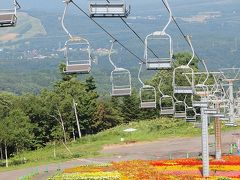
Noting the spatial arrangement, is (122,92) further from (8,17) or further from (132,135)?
(132,135)

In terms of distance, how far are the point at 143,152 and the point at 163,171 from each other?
22.6m

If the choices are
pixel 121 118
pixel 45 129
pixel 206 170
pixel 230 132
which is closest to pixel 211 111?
pixel 206 170

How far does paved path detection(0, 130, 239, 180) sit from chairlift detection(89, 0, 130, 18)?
3222cm

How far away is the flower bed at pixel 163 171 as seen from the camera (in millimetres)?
37094

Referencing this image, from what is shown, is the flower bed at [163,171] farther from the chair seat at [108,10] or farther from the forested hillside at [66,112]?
the forested hillside at [66,112]

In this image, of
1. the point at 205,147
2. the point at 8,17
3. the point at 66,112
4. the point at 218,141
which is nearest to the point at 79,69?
the point at 8,17

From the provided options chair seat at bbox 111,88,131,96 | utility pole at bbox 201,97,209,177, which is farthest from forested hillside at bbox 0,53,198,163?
chair seat at bbox 111,88,131,96

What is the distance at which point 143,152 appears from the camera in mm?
62969

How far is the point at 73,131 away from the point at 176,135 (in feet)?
67.7

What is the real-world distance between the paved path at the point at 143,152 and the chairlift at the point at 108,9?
1268 inches

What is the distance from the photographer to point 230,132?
74438mm

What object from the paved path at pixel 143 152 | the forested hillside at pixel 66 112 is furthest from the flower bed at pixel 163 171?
the forested hillside at pixel 66 112

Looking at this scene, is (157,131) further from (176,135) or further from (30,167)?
(30,167)

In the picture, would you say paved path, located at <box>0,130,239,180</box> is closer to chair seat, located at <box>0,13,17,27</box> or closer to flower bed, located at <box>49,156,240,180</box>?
flower bed, located at <box>49,156,240,180</box>
